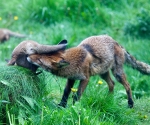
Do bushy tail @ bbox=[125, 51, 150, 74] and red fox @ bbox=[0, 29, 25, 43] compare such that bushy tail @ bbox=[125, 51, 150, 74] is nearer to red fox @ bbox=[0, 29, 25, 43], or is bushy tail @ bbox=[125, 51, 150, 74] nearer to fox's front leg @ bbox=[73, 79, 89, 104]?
fox's front leg @ bbox=[73, 79, 89, 104]

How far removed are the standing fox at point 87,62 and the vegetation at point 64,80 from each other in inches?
7.8

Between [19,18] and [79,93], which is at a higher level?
[79,93]

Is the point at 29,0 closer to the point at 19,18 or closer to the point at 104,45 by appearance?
the point at 19,18

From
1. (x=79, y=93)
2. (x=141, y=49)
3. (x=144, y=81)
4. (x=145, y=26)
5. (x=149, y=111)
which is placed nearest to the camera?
(x=79, y=93)

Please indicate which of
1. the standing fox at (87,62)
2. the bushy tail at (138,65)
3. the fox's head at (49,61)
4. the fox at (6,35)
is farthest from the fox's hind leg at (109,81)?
the fox at (6,35)

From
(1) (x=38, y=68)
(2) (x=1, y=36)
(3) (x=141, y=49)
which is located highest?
(1) (x=38, y=68)

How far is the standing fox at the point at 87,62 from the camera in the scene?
654 centimetres

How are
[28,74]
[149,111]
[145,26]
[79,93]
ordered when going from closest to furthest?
[28,74] < [79,93] < [149,111] < [145,26]

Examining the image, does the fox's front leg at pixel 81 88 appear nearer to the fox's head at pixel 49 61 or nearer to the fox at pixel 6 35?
the fox's head at pixel 49 61

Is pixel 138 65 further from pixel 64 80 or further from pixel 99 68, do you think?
pixel 64 80

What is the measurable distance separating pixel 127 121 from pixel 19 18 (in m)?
6.96

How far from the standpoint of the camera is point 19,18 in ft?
41.8

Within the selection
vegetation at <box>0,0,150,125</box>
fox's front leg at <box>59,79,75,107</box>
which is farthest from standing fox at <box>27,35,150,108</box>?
vegetation at <box>0,0,150,125</box>

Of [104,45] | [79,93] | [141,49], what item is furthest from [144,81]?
[79,93]
